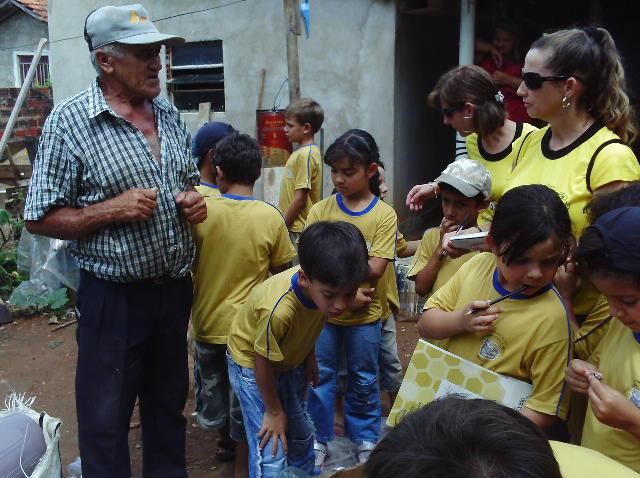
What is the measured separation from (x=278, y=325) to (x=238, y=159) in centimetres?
102

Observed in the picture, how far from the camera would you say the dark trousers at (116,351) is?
2.58 meters

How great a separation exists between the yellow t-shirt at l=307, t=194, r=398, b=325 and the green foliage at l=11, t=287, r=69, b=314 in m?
3.43

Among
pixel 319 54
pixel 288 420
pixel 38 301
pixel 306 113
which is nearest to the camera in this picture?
pixel 288 420

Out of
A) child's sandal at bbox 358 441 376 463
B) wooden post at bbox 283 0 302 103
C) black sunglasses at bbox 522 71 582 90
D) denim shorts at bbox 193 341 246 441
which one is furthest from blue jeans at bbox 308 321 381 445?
wooden post at bbox 283 0 302 103

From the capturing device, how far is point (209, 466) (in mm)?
3539

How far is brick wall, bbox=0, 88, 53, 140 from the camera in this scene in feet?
41.4

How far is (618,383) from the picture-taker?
1.70 m

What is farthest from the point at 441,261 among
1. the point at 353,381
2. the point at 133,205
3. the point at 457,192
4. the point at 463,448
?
the point at 463,448

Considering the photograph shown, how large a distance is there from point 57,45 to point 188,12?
228cm

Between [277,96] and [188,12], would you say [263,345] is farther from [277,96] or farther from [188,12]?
[188,12]

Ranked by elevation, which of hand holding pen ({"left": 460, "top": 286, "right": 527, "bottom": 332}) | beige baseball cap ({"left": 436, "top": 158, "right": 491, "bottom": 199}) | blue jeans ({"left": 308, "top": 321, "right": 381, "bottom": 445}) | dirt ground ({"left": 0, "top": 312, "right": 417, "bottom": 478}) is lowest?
dirt ground ({"left": 0, "top": 312, "right": 417, "bottom": 478})

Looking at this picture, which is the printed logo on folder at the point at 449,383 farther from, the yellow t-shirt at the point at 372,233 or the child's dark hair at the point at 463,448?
the yellow t-shirt at the point at 372,233

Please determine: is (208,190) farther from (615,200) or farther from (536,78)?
(615,200)

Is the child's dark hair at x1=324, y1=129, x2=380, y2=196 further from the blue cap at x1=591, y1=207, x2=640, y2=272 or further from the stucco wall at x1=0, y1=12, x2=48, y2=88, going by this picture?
the stucco wall at x1=0, y1=12, x2=48, y2=88
